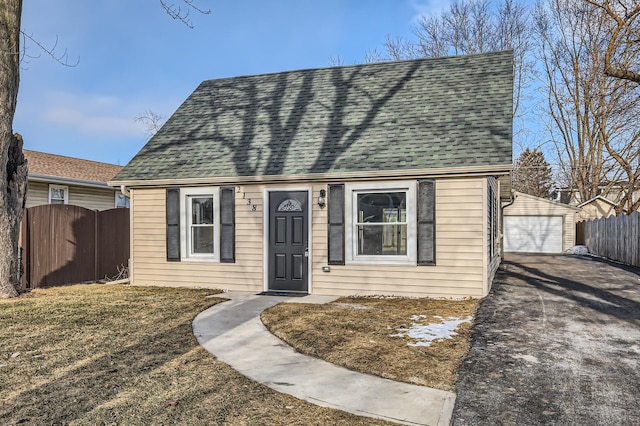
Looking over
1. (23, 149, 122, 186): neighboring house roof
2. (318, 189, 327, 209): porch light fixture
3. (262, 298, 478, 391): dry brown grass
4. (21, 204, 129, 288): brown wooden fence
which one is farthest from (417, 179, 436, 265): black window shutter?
(23, 149, 122, 186): neighboring house roof

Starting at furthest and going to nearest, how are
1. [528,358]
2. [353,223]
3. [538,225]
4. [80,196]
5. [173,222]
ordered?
[538,225]
[80,196]
[173,222]
[353,223]
[528,358]

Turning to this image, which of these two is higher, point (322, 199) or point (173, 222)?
point (322, 199)

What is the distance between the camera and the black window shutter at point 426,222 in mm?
8398

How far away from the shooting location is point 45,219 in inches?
400

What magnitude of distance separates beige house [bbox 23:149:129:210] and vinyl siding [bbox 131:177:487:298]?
7251 mm

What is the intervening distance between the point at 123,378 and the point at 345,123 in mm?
7350

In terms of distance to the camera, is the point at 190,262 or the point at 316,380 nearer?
the point at 316,380

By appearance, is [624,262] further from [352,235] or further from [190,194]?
[190,194]

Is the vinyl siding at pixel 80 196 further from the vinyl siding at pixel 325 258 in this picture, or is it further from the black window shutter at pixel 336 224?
the black window shutter at pixel 336 224

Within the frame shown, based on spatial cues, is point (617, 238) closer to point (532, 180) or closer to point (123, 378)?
point (123, 378)

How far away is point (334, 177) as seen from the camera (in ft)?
29.1

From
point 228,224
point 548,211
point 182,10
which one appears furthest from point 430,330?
point 548,211

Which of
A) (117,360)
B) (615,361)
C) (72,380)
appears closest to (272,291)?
(117,360)

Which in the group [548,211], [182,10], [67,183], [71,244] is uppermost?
[182,10]
